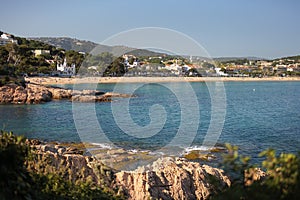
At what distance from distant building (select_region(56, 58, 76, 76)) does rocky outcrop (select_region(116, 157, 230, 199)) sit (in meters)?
78.5

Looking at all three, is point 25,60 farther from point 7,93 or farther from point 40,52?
point 7,93

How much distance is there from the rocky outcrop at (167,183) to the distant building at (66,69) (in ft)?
258

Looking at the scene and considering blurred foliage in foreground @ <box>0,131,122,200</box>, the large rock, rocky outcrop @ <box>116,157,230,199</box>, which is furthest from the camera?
the large rock

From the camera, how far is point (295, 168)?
3.56m

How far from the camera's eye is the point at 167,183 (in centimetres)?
880

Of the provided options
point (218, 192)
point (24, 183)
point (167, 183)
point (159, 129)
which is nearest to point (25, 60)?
point (159, 129)

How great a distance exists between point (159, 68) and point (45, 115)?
77276 mm

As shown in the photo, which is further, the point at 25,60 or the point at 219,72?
the point at 219,72

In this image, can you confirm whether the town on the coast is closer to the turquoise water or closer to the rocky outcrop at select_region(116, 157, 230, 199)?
the turquoise water

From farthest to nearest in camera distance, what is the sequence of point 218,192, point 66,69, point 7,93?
1. point 66,69
2. point 7,93
3. point 218,192

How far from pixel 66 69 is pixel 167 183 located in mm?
80227

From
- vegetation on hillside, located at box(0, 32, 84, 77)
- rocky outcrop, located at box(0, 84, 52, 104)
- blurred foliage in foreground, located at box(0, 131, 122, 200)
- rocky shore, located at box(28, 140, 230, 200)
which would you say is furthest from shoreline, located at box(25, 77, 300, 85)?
blurred foliage in foreground, located at box(0, 131, 122, 200)

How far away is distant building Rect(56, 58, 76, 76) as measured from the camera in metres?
85.1

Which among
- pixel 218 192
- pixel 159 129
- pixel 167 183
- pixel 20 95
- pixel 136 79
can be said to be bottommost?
pixel 159 129
